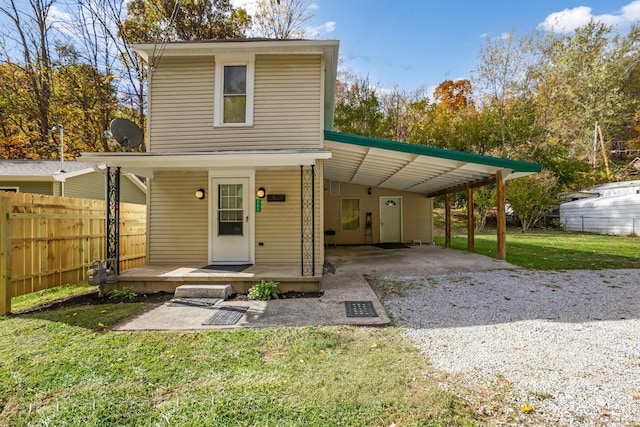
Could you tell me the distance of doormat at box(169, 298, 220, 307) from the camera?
185 inches

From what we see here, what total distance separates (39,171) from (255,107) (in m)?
8.39

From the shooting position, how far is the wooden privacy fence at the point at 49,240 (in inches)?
173

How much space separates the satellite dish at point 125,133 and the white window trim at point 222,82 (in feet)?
5.64

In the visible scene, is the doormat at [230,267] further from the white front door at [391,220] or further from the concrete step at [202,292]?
the white front door at [391,220]

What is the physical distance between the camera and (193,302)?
4805 mm

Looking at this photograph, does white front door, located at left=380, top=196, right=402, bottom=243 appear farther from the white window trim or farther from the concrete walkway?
the white window trim

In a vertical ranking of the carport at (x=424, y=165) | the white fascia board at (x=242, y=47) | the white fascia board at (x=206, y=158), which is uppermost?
the white fascia board at (x=242, y=47)


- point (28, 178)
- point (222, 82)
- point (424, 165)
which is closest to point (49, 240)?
point (222, 82)

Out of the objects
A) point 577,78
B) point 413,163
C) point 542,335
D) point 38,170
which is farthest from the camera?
point 577,78

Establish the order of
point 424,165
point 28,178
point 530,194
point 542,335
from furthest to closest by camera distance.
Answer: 1. point 530,194
2. point 28,178
3. point 424,165
4. point 542,335

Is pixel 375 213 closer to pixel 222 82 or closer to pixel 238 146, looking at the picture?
pixel 238 146

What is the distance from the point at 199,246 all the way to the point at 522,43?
21.1 m

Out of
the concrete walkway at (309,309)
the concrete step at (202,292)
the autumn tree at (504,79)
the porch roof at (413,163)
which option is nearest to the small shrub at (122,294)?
the concrete step at (202,292)

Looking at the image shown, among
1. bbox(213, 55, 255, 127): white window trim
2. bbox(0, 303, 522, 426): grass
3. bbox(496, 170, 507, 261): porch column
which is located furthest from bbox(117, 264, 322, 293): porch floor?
bbox(496, 170, 507, 261): porch column
